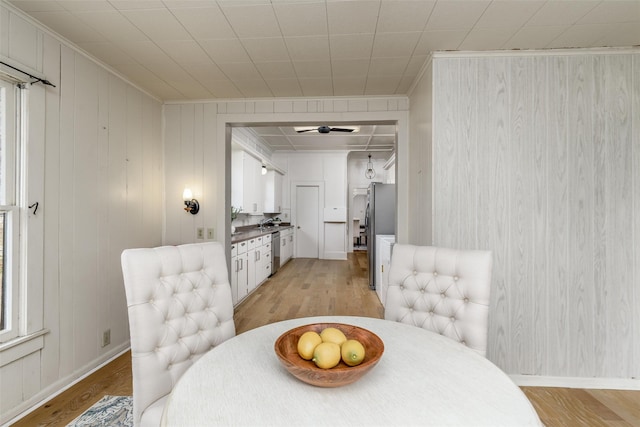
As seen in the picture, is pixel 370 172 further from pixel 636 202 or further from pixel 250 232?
pixel 636 202

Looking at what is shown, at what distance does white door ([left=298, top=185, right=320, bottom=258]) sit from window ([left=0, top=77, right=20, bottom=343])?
19.7ft

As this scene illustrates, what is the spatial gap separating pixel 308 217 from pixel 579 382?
5.99 metres

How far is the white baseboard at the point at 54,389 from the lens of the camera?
182 centimetres

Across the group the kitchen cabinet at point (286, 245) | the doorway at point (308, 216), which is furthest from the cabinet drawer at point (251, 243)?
the doorway at point (308, 216)

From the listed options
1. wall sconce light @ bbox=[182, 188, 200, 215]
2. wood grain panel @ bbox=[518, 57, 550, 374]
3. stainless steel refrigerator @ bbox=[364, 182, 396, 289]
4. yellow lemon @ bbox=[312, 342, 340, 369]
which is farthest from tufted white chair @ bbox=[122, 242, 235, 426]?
stainless steel refrigerator @ bbox=[364, 182, 396, 289]

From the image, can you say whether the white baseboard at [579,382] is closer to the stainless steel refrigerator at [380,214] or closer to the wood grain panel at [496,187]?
the wood grain panel at [496,187]

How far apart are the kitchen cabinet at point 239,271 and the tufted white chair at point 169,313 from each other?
86.7 inches

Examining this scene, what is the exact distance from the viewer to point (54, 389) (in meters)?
2.05

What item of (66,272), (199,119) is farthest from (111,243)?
(199,119)

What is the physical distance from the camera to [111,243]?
2.60m

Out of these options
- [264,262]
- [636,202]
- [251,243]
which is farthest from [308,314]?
[636,202]

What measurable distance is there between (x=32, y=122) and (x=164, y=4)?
3.66ft

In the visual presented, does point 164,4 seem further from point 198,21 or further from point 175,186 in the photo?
point 175,186

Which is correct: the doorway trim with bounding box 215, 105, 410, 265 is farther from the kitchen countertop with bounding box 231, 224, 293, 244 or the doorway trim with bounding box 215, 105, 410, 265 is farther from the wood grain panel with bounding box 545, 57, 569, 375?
the wood grain panel with bounding box 545, 57, 569, 375
